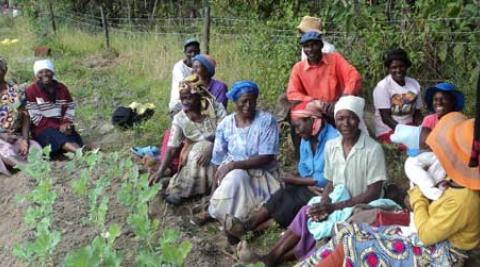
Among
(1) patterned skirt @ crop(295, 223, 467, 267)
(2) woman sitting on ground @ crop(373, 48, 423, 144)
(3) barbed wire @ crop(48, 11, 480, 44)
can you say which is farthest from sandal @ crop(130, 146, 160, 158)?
(1) patterned skirt @ crop(295, 223, 467, 267)

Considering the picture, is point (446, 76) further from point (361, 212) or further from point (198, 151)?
point (361, 212)

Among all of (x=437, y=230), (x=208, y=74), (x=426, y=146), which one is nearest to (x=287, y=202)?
(x=426, y=146)

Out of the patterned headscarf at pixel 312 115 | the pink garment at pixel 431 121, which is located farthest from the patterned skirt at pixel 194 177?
the pink garment at pixel 431 121

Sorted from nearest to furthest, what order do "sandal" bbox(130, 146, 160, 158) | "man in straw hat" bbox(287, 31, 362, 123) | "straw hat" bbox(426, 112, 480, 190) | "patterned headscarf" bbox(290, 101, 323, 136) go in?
"straw hat" bbox(426, 112, 480, 190)
"patterned headscarf" bbox(290, 101, 323, 136)
"man in straw hat" bbox(287, 31, 362, 123)
"sandal" bbox(130, 146, 160, 158)

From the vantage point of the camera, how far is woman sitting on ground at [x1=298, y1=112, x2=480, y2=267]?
3.15 metres

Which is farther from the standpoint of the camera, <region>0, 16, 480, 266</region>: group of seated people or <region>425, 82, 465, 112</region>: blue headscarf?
<region>425, 82, 465, 112</region>: blue headscarf

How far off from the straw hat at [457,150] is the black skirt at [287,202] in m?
1.53

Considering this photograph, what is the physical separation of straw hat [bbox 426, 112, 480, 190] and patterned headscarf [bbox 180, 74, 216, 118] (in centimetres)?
276

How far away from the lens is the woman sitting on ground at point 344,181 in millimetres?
4168

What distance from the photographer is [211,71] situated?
6.10m

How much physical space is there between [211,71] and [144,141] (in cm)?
158

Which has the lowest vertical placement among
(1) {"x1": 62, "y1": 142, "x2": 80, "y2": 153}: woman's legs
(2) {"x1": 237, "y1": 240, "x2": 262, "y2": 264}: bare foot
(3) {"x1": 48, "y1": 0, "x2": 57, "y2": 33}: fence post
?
(3) {"x1": 48, "y1": 0, "x2": 57, "y2": 33}: fence post

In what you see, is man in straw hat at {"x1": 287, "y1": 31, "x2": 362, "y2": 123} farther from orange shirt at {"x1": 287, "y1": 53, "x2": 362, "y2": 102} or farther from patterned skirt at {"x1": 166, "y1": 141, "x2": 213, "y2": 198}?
patterned skirt at {"x1": 166, "y1": 141, "x2": 213, "y2": 198}

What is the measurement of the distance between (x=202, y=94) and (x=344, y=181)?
1.93 m
